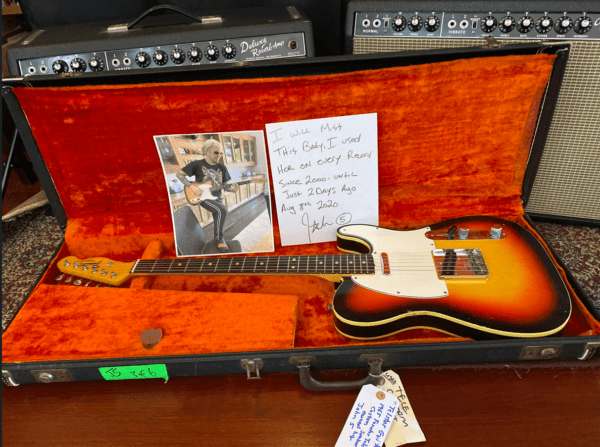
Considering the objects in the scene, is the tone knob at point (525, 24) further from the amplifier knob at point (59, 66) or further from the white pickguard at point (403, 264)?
the amplifier knob at point (59, 66)

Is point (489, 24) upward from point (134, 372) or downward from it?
upward

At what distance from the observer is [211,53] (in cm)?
96

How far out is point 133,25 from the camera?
975 mm

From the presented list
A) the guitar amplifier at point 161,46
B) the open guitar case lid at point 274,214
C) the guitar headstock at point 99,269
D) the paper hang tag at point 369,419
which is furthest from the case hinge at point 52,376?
the guitar amplifier at point 161,46

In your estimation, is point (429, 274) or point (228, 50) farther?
point (228, 50)

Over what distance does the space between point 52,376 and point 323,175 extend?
0.65 metres

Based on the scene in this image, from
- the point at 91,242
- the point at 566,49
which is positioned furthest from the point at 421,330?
the point at 91,242

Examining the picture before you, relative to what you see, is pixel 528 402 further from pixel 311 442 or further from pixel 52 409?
pixel 52 409

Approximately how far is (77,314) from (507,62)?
1011 mm

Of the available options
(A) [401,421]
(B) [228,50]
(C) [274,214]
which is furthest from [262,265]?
(B) [228,50]

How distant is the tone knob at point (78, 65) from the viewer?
94 cm

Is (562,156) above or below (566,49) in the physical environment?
below

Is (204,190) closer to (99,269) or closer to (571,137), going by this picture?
(99,269)

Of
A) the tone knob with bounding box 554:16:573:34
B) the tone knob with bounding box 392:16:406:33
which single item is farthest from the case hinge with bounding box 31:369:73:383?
the tone knob with bounding box 554:16:573:34
